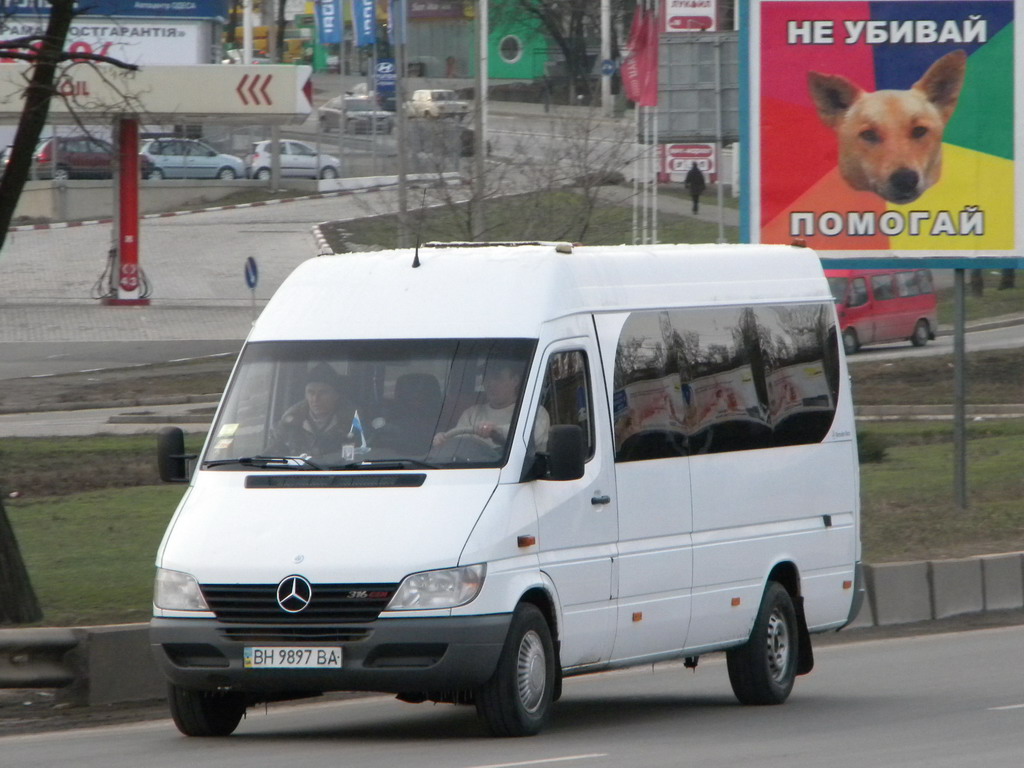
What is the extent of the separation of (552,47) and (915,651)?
8208 centimetres

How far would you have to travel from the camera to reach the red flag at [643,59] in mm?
43688

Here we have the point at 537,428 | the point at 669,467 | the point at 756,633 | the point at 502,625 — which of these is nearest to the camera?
the point at 502,625

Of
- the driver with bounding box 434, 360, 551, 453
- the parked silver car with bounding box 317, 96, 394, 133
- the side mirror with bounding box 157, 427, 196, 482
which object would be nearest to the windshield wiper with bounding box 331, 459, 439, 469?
the driver with bounding box 434, 360, 551, 453

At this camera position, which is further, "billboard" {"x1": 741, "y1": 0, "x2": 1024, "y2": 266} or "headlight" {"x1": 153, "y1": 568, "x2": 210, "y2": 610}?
"billboard" {"x1": 741, "y1": 0, "x2": 1024, "y2": 266}

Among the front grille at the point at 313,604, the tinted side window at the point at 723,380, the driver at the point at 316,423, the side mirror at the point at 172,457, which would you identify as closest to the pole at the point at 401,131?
the tinted side window at the point at 723,380

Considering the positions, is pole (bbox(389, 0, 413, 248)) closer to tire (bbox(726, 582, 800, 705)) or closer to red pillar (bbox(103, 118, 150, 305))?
red pillar (bbox(103, 118, 150, 305))

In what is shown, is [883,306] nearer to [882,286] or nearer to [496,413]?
[882,286]

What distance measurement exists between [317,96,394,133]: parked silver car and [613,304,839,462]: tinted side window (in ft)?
185

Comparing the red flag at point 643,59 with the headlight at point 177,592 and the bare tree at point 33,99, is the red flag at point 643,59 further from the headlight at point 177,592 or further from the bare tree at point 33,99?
the headlight at point 177,592

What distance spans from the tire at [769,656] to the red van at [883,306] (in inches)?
1256

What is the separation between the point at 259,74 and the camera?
43.6 metres

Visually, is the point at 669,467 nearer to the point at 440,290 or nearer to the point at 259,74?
the point at 440,290

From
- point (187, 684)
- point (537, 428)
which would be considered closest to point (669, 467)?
point (537, 428)

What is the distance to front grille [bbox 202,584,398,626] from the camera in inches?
340
